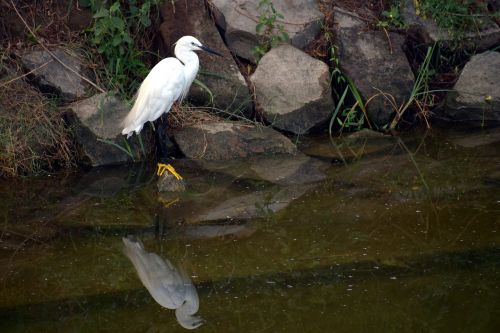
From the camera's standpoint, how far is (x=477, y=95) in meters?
6.46

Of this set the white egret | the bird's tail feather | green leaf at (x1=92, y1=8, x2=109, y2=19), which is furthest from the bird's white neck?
green leaf at (x1=92, y1=8, x2=109, y2=19)

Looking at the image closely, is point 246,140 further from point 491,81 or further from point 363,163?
point 491,81

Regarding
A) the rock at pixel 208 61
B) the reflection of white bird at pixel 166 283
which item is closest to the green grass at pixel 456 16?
the rock at pixel 208 61

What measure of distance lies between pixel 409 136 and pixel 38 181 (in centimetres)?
278

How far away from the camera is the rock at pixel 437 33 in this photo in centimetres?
672

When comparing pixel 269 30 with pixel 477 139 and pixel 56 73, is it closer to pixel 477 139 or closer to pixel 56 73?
pixel 56 73

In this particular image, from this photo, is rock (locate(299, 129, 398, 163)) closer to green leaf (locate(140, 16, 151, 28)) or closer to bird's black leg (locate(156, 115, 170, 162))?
bird's black leg (locate(156, 115, 170, 162))

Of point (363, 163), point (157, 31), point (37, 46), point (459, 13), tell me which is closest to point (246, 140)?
point (363, 163)

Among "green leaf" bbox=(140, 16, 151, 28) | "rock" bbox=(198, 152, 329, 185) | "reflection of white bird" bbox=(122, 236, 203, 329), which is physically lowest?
"rock" bbox=(198, 152, 329, 185)

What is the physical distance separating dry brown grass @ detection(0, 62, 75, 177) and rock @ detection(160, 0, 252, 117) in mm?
1080

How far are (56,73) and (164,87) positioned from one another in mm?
1070

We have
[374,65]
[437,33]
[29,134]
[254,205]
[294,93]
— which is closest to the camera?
[254,205]

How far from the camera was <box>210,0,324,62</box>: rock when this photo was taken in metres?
6.57

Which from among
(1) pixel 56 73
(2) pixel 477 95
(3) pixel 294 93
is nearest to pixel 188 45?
(3) pixel 294 93
